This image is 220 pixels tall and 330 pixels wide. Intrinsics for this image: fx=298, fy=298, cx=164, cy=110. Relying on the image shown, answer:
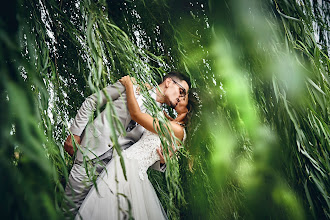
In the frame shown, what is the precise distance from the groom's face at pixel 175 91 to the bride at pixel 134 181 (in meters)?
0.03

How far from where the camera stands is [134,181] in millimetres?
1272

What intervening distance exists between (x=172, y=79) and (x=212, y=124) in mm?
341

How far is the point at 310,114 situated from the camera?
88 cm

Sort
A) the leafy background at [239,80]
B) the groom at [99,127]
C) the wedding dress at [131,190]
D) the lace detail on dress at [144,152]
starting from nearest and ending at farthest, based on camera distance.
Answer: the leafy background at [239,80] < the wedding dress at [131,190] < the groom at [99,127] < the lace detail on dress at [144,152]

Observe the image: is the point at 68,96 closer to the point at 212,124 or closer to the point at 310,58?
the point at 212,124

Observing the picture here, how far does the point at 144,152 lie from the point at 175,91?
12.1 inches

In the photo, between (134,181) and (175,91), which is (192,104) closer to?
(175,91)

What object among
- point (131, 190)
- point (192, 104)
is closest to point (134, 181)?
point (131, 190)

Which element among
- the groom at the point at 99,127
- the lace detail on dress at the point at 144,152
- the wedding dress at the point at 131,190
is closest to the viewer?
the wedding dress at the point at 131,190

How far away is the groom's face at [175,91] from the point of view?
1275 millimetres

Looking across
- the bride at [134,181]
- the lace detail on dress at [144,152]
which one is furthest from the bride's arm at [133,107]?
the lace detail on dress at [144,152]

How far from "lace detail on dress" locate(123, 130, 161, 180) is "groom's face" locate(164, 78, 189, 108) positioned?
18 centimetres

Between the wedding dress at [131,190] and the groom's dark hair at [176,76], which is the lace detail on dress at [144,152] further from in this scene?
the groom's dark hair at [176,76]

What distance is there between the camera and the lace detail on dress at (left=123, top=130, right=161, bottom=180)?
1.34m
